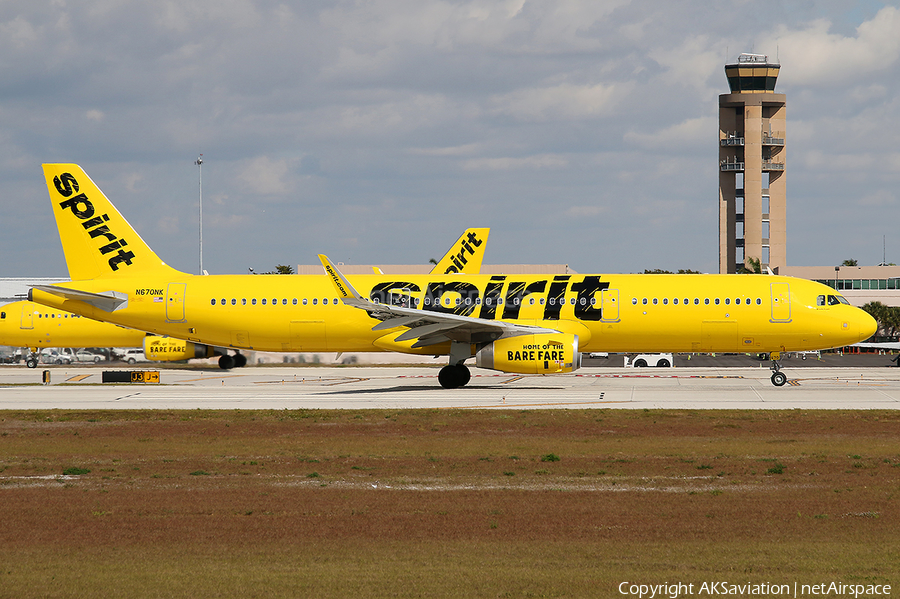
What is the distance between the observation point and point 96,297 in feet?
139

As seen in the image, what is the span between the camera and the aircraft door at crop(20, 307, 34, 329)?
64.4 metres

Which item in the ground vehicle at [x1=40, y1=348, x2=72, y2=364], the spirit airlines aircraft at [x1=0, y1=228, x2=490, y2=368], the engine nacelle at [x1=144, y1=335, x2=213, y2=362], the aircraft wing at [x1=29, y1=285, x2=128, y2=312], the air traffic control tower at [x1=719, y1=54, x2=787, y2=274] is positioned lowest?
the ground vehicle at [x1=40, y1=348, x2=72, y2=364]

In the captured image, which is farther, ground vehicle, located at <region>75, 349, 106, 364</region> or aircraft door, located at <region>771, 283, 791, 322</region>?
ground vehicle, located at <region>75, 349, 106, 364</region>

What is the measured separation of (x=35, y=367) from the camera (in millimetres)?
70438

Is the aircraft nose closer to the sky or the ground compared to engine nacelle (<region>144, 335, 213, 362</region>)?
closer to the sky

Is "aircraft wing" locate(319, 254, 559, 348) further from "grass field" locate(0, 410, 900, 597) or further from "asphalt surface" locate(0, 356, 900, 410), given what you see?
"grass field" locate(0, 410, 900, 597)

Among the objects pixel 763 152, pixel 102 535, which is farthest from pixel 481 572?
pixel 763 152

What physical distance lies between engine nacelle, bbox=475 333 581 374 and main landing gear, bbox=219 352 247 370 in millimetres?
29119

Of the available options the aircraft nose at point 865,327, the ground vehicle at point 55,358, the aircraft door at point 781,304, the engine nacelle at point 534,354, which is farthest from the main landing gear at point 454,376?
the ground vehicle at point 55,358

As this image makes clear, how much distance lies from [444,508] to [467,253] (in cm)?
5521

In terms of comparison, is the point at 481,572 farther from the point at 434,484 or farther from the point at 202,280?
the point at 202,280

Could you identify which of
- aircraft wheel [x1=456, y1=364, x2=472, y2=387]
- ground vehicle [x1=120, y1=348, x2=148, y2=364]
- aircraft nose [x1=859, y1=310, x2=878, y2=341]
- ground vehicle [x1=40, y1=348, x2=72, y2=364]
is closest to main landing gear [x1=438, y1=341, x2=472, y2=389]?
aircraft wheel [x1=456, y1=364, x2=472, y2=387]

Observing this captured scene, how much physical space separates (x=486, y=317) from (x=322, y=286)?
768cm

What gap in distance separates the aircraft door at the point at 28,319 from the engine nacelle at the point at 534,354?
1592 inches
